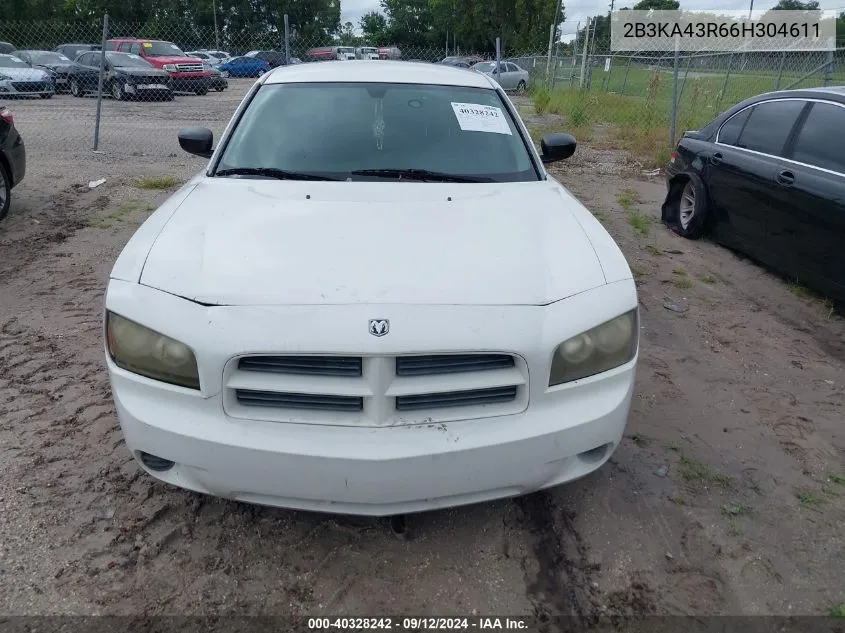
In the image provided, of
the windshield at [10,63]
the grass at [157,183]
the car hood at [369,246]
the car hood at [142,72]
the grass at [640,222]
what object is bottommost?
the grass at [640,222]

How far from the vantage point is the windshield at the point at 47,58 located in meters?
21.9

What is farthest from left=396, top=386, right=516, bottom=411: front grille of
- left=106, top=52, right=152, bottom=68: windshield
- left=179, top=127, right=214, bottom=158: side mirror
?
left=106, top=52, right=152, bottom=68: windshield

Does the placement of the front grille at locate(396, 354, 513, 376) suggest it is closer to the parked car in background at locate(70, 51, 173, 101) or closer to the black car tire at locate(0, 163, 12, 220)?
the black car tire at locate(0, 163, 12, 220)

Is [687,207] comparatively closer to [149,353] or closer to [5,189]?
[149,353]

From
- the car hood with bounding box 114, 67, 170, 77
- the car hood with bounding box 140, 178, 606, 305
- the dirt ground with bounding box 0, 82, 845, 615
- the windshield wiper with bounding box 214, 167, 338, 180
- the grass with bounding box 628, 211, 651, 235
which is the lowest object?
the dirt ground with bounding box 0, 82, 845, 615

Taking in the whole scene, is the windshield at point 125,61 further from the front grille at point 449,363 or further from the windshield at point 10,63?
the front grille at point 449,363

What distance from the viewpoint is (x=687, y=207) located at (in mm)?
6746

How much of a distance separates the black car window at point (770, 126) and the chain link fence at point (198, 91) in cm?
481

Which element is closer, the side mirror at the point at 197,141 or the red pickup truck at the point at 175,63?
the side mirror at the point at 197,141

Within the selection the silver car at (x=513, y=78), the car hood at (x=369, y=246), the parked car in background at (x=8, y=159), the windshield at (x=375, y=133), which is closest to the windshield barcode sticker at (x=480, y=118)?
the windshield at (x=375, y=133)

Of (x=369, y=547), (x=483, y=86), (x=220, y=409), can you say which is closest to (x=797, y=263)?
(x=483, y=86)

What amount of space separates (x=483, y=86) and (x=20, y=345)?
126 inches

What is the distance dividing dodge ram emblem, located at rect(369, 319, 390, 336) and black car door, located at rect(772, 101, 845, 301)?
3792mm

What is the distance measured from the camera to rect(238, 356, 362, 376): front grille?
2.15 metres
